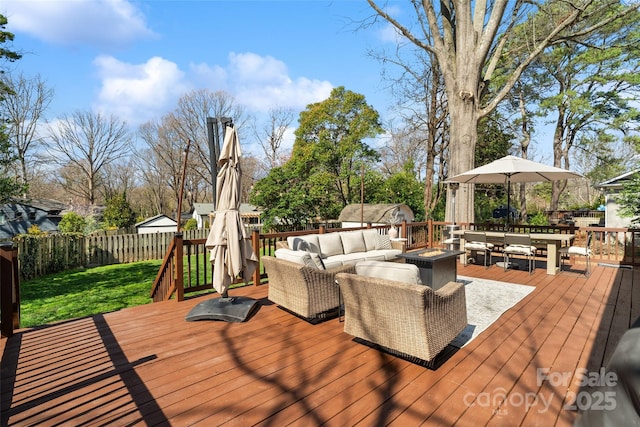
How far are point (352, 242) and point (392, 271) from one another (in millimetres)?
3264

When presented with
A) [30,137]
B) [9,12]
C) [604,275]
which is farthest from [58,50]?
[604,275]

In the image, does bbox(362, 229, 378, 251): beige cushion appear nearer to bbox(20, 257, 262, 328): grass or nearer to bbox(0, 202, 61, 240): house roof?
bbox(20, 257, 262, 328): grass

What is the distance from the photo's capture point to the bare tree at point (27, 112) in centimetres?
2061

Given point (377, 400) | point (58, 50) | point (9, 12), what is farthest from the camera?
point (58, 50)

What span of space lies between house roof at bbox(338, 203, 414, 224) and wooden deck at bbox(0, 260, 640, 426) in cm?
1207

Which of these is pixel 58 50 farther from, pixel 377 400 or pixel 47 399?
pixel 377 400

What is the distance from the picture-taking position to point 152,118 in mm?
26375

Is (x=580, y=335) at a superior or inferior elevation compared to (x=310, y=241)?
inferior

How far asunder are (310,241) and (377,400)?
349cm

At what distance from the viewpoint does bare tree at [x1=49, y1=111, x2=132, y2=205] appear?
2467cm

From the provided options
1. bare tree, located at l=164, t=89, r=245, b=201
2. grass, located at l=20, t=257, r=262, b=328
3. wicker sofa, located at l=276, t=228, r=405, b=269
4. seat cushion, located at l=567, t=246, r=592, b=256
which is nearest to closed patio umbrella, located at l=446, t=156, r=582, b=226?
seat cushion, located at l=567, t=246, r=592, b=256

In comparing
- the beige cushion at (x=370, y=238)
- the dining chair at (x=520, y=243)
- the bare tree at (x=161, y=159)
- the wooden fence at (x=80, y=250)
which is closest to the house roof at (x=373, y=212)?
the wooden fence at (x=80, y=250)

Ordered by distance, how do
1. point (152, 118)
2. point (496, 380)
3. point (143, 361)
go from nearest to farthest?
point (496, 380) < point (143, 361) < point (152, 118)

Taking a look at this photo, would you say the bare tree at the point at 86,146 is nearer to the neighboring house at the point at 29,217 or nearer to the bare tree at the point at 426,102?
the neighboring house at the point at 29,217
